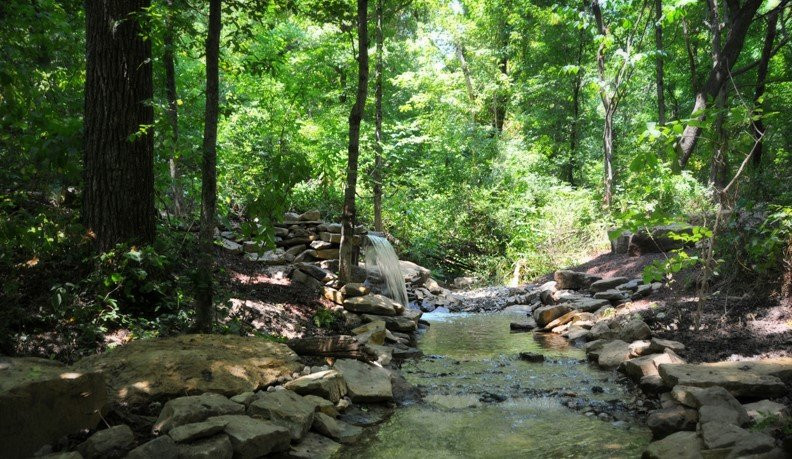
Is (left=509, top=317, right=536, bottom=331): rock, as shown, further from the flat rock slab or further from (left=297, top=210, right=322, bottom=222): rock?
the flat rock slab

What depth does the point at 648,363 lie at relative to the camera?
497 centimetres

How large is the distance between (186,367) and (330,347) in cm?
164

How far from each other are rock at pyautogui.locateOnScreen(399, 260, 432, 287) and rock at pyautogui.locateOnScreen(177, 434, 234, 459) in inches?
361

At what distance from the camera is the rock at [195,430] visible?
3004 millimetres

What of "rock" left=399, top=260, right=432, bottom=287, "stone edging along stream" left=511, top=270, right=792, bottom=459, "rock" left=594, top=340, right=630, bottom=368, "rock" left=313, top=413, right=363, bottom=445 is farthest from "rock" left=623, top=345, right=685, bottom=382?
"rock" left=399, top=260, right=432, bottom=287

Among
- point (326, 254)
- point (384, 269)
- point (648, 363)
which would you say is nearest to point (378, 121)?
point (326, 254)

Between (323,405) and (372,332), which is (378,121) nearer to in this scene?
(372,332)

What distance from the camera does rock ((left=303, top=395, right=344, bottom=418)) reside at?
13.2 ft

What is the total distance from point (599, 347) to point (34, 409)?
567 centimetres

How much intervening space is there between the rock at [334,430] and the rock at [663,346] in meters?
3.24

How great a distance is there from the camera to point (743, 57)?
1956 centimetres

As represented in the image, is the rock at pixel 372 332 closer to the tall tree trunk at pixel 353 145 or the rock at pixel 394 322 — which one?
the rock at pixel 394 322

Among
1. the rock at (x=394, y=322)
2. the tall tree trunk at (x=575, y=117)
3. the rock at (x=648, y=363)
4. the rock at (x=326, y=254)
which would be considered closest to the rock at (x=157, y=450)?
the rock at (x=648, y=363)

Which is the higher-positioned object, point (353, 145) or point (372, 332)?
point (353, 145)
